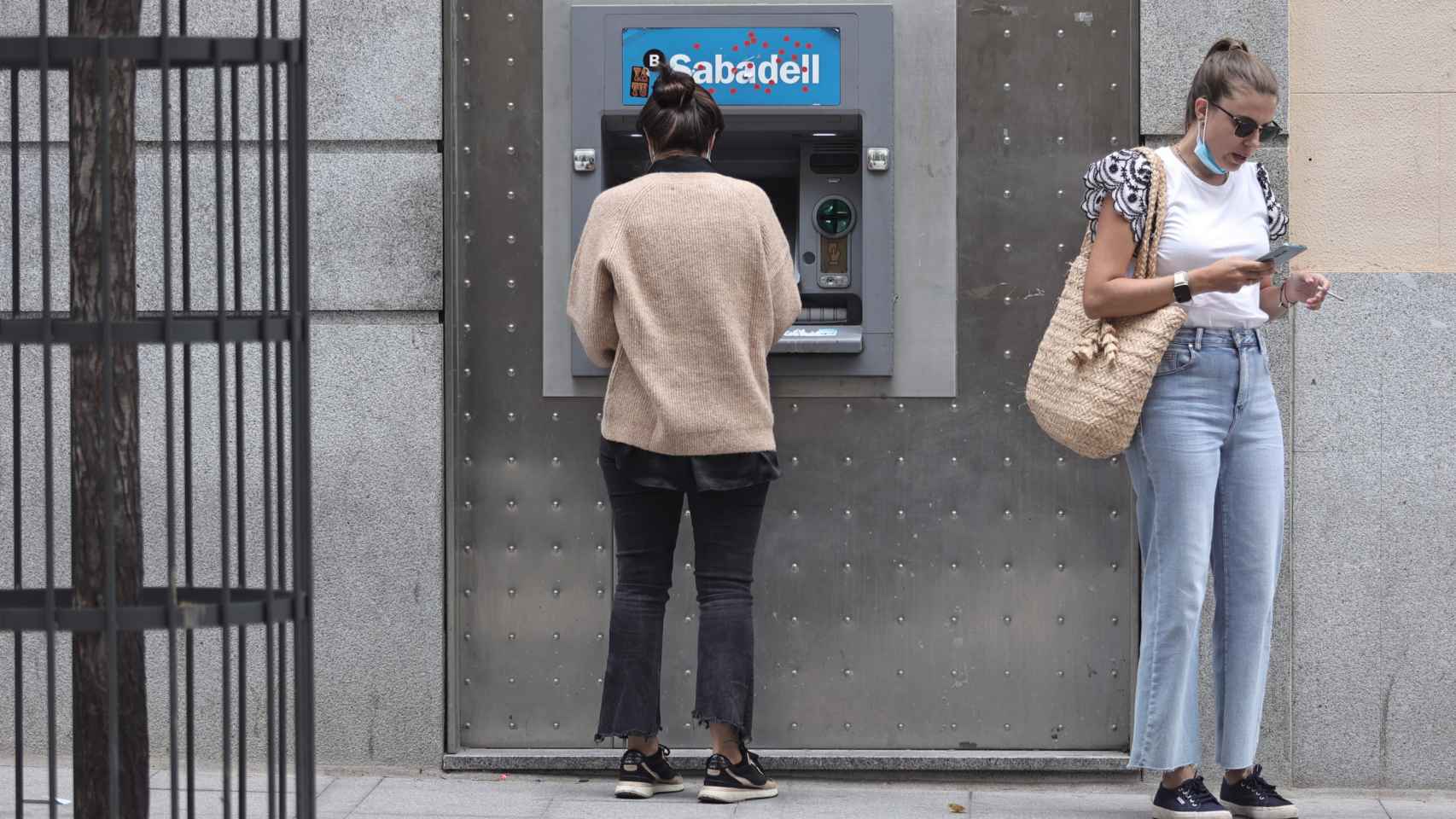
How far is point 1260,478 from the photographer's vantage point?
13.5 ft

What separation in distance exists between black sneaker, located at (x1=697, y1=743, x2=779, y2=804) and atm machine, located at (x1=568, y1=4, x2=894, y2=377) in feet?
3.60

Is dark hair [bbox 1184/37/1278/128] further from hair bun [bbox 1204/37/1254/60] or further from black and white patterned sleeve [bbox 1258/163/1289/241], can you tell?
black and white patterned sleeve [bbox 1258/163/1289/241]

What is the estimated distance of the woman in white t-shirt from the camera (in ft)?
13.3

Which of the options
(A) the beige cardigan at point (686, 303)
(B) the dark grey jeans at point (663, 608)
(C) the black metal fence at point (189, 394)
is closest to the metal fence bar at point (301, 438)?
(C) the black metal fence at point (189, 394)

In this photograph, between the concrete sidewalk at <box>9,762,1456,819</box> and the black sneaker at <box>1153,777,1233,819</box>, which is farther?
the concrete sidewalk at <box>9,762,1456,819</box>

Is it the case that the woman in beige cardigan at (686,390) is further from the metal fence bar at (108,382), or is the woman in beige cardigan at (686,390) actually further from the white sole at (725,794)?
the metal fence bar at (108,382)

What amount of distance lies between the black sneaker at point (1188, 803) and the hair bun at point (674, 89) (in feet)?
6.75

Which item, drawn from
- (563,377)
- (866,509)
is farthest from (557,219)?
(866,509)

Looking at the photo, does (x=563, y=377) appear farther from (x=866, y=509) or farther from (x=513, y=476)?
(x=866, y=509)

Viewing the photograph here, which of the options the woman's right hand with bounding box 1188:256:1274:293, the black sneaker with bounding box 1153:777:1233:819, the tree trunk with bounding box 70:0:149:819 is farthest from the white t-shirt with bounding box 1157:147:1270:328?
the tree trunk with bounding box 70:0:149:819

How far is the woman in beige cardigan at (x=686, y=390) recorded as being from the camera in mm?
4387

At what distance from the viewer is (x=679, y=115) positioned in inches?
175

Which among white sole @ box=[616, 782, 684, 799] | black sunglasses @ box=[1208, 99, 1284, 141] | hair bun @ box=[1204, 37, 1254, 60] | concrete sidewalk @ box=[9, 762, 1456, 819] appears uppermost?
hair bun @ box=[1204, 37, 1254, 60]

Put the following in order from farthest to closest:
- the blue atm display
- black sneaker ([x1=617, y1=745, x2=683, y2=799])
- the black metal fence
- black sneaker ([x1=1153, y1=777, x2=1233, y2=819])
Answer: the blue atm display, black sneaker ([x1=617, y1=745, x2=683, y2=799]), black sneaker ([x1=1153, y1=777, x2=1233, y2=819]), the black metal fence
